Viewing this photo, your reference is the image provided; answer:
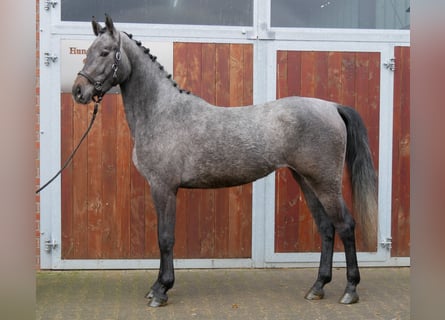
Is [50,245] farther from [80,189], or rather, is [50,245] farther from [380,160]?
[380,160]

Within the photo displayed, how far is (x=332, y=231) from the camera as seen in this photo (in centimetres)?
414

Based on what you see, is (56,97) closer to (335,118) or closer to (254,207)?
(254,207)

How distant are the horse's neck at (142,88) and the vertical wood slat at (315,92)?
153 centimetres

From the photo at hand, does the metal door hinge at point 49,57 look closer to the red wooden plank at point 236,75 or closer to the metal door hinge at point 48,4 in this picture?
the metal door hinge at point 48,4

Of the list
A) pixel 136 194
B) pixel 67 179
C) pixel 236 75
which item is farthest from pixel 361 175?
pixel 67 179

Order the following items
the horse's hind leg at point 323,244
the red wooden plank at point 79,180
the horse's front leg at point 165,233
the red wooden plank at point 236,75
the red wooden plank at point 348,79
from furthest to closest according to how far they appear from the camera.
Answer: the red wooden plank at point 348,79 → the red wooden plank at point 236,75 → the red wooden plank at point 79,180 → the horse's hind leg at point 323,244 → the horse's front leg at point 165,233

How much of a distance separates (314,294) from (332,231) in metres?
0.55

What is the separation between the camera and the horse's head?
144 inches

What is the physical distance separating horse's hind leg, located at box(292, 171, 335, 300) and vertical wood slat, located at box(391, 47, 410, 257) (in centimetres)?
137

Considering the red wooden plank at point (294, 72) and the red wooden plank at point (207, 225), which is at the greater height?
the red wooden plank at point (294, 72)

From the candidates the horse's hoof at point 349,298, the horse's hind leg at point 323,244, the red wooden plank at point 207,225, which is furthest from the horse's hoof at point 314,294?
the red wooden plank at point 207,225

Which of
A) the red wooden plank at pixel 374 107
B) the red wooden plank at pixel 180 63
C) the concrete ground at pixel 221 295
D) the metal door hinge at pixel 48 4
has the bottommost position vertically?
the concrete ground at pixel 221 295

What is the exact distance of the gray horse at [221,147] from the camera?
3.84 m

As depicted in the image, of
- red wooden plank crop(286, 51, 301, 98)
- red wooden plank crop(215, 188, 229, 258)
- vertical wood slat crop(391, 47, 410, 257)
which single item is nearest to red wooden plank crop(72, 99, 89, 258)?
red wooden plank crop(215, 188, 229, 258)
